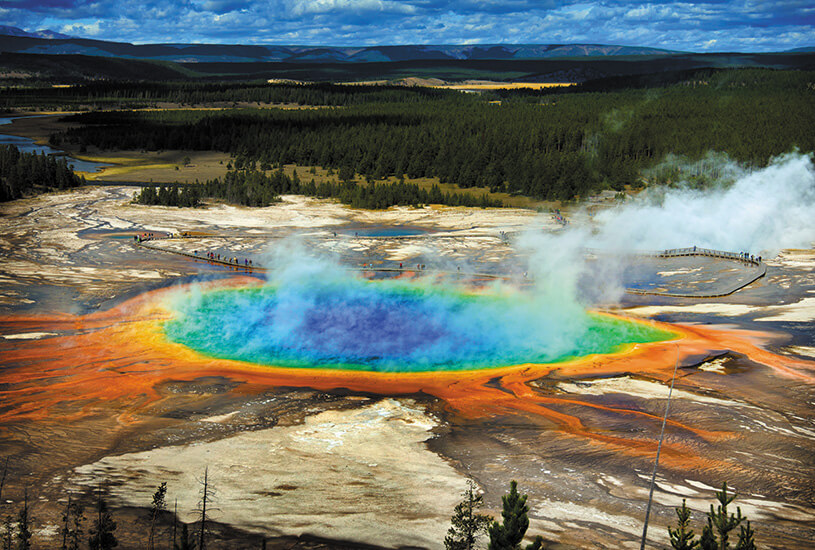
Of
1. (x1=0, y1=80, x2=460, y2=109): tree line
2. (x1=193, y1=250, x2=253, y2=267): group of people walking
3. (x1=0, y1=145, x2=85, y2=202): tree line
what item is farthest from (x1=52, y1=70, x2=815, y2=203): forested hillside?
(x1=0, y1=80, x2=460, y2=109): tree line

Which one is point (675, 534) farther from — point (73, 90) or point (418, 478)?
point (73, 90)

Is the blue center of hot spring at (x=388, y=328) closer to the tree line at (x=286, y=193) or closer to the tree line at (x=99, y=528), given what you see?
the tree line at (x=99, y=528)

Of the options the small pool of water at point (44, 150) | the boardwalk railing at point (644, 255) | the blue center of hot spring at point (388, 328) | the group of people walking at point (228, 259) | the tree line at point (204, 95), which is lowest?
the blue center of hot spring at point (388, 328)

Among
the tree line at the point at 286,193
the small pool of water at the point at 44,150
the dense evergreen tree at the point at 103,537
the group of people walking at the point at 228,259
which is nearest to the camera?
the dense evergreen tree at the point at 103,537

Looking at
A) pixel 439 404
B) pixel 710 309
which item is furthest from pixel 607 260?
pixel 439 404

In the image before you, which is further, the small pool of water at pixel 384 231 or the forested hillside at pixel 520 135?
the forested hillside at pixel 520 135

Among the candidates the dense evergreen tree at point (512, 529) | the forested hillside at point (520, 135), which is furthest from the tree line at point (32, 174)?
the dense evergreen tree at point (512, 529)
